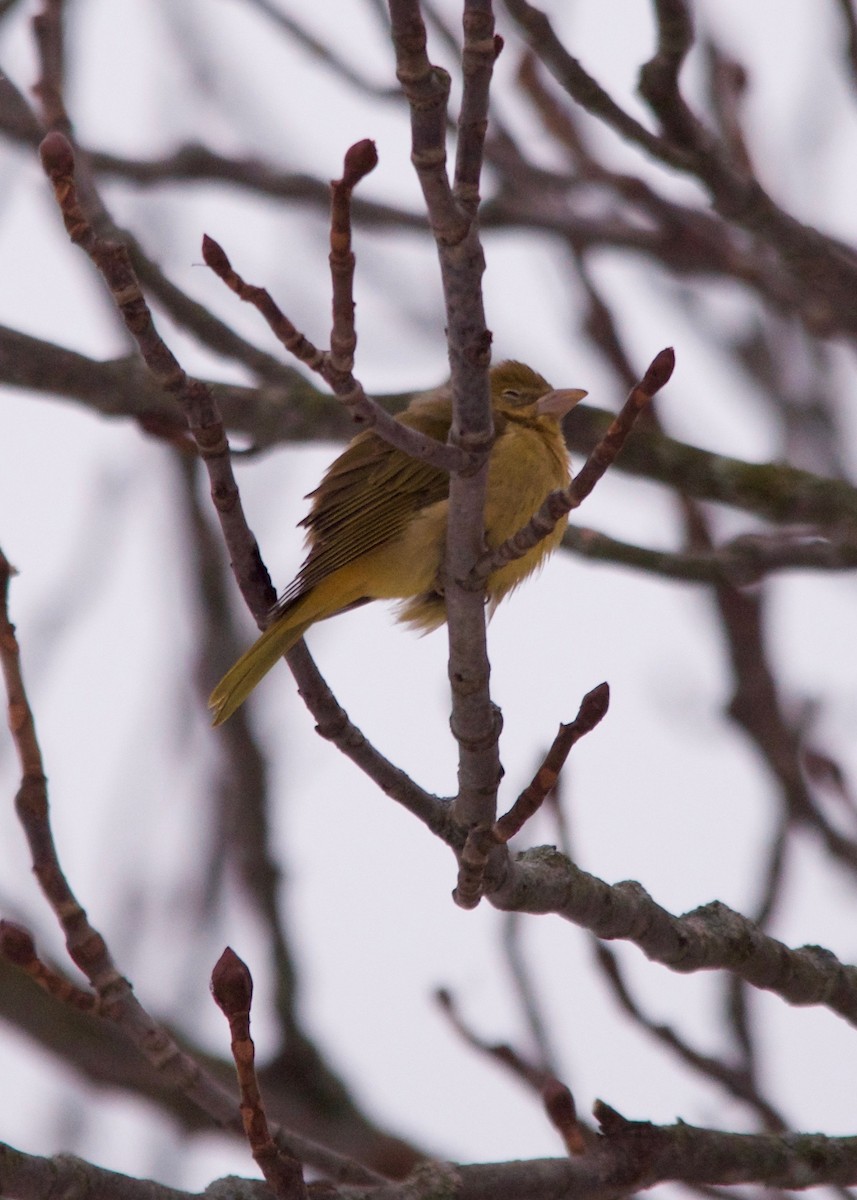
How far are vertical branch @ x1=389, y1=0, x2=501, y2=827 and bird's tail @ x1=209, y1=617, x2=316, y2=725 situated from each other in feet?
3.49

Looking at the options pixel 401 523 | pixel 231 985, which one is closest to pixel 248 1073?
pixel 231 985

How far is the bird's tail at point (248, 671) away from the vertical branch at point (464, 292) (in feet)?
3.49

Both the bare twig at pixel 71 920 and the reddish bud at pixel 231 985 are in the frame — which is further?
the bare twig at pixel 71 920

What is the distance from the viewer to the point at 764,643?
19.4 ft

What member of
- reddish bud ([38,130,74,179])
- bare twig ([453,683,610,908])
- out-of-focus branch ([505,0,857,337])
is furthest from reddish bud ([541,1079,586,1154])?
out-of-focus branch ([505,0,857,337])

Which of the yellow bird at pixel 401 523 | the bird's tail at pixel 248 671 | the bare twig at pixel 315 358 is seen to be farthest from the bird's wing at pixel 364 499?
the bare twig at pixel 315 358

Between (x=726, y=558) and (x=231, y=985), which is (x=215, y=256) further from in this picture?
(x=726, y=558)

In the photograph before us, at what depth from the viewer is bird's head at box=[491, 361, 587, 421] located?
4665 millimetres

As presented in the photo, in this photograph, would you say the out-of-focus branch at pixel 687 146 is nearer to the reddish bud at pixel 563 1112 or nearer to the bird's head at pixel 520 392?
the bird's head at pixel 520 392

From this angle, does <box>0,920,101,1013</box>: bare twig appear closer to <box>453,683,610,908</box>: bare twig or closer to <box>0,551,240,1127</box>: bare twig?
<box>0,551,240,1127</box>: bare twig

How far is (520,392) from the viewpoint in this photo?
509cm

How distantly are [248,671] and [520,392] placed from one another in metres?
1.64

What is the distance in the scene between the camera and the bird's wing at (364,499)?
4.32 m

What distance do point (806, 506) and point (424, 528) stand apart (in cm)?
132
